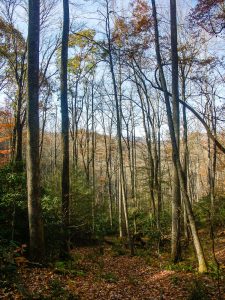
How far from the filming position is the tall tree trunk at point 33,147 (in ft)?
22.4

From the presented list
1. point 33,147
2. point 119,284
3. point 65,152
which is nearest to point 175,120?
point 65,152

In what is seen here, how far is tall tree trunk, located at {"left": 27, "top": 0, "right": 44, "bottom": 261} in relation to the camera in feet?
22.4

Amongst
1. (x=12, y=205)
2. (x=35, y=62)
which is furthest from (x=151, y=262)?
(x=35, y=62)

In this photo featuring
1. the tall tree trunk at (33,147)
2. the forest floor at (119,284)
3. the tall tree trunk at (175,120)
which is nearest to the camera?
the forest floor at (119,284)

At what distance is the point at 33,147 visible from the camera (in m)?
6.97

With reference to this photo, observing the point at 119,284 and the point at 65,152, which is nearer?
the point at 119,284

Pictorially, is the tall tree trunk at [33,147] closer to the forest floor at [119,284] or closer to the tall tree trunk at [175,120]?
the forest floor at [119,284]

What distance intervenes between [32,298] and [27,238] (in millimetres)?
3833

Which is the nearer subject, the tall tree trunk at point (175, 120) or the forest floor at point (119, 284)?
the forest floor at point (119, 284)

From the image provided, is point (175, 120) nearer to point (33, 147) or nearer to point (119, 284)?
point (33, 147)

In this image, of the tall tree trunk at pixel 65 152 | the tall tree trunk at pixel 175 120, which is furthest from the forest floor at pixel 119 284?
the tall tree trunk at pixel 65 152

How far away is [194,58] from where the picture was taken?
1349 cm

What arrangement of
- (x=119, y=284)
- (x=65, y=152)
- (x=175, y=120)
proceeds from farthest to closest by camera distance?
(x=175, y=120) < (x=65, y=152) < (x=119, y=284)

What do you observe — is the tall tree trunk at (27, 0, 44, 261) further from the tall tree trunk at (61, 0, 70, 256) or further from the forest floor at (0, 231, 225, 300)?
the tall tree trunk at (61, 0, 70, 256)
